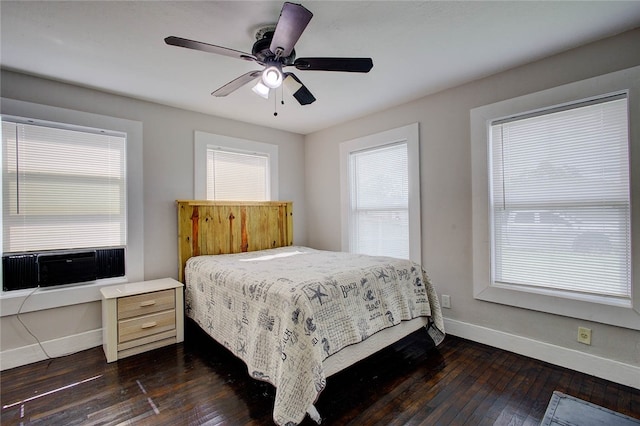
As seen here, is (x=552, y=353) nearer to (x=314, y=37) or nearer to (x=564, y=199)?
(x=564, y=199)

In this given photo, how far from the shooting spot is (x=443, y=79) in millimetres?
2752

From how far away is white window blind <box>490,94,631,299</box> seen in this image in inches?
84.3

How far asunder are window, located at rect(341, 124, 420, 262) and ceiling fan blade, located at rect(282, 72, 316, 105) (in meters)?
1.46

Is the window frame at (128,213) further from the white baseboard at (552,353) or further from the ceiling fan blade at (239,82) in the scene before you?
the white baseboard at (552,353)

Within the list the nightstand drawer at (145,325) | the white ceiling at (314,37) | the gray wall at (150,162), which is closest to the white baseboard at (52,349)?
the gray wall at (150,162)

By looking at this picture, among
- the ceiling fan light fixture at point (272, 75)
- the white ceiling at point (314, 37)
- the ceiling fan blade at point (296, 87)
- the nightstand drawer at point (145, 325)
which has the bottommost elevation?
the nightstand drawer at point (145, 325)

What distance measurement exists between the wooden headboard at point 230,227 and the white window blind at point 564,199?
2.53m

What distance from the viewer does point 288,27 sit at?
1.52m

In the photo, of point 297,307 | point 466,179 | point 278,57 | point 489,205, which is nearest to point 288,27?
point 278,57

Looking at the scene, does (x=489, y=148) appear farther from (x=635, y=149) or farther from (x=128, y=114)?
(x=128, y=114)

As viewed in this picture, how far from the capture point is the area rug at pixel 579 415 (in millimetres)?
1694

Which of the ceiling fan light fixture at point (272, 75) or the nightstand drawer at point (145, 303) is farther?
the nightstand drawer at point (145, 303)

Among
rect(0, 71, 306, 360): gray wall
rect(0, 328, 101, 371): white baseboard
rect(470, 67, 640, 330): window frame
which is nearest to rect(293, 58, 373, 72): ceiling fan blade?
rect(470, 67, 640, 330): window frame

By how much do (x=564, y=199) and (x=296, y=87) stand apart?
87.1 inches
